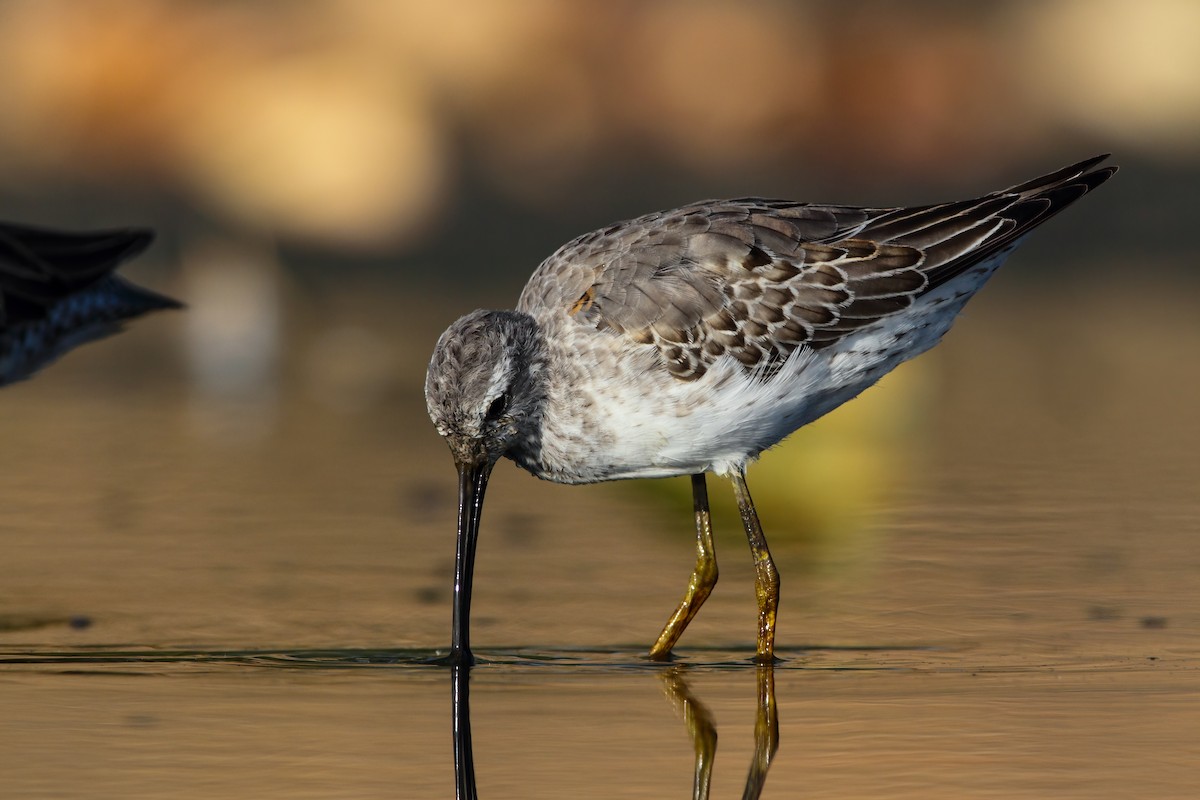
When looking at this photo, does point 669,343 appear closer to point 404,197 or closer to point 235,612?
point 235,612

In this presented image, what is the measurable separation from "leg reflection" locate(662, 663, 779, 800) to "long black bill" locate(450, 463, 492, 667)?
795 millimetres

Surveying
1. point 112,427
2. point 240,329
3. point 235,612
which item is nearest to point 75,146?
point 240,329

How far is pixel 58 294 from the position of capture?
42.6 ft

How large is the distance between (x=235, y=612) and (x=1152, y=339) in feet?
33.6

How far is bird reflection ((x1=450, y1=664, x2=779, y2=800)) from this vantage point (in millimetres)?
6270

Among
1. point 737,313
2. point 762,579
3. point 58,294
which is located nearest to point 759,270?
point 737,313

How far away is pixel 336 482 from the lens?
11742mm

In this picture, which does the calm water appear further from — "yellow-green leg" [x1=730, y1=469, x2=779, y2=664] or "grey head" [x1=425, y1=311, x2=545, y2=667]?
"grey head" [x1=425, y1=311, x2=545, y2=667]

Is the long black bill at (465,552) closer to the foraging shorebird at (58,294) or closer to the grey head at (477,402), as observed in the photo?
the grey head at (477,402)

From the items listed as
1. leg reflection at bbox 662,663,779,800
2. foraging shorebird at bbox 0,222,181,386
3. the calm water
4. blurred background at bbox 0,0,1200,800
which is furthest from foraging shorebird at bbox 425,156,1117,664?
foraging shorebird at bbox 0,222,181,386

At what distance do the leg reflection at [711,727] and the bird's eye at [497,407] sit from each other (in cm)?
128

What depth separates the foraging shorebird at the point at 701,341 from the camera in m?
8.24

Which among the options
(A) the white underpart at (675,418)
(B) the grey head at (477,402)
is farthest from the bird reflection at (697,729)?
(A) the white underpart at (675,418)

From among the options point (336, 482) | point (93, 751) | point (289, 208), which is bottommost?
point (93, 751)
